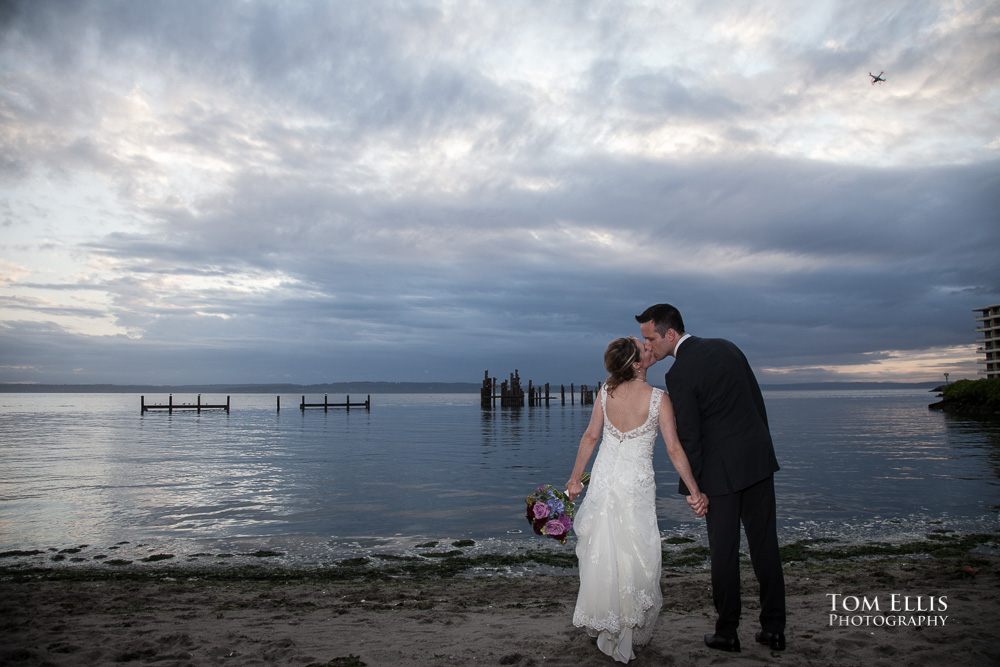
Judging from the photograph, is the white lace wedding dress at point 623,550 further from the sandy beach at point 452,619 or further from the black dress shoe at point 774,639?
the black dress shoe at point 774,639

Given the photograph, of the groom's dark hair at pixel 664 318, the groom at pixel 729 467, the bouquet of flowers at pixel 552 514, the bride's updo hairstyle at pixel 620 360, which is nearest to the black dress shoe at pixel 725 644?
the groom at pixel 729 467

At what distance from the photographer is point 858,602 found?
5434 millimetres

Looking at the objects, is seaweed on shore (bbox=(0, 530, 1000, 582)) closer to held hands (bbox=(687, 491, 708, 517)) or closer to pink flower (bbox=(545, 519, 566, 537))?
pink flower (bbox=(545, 519, 566, 537))

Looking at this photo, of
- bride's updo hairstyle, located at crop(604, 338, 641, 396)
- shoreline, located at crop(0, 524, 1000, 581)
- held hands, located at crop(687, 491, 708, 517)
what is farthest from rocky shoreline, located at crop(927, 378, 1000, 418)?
bride's updo hairstyle, located at crop(604, 338, 641, 396)

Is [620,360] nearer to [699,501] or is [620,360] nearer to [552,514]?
[699,501]

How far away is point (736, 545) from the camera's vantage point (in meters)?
4.08

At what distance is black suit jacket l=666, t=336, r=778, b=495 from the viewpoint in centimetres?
404

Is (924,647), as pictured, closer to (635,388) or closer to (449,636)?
(635,388)

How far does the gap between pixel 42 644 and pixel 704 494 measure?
5.05 meters

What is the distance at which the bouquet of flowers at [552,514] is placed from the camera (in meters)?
4.57

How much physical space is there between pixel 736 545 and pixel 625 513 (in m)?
0.79

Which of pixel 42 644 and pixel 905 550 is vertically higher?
pixel 42 644

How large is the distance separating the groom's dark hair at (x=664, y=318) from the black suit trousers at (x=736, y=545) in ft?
3.92

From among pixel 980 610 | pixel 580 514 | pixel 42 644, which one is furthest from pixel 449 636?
pixel 980 610
